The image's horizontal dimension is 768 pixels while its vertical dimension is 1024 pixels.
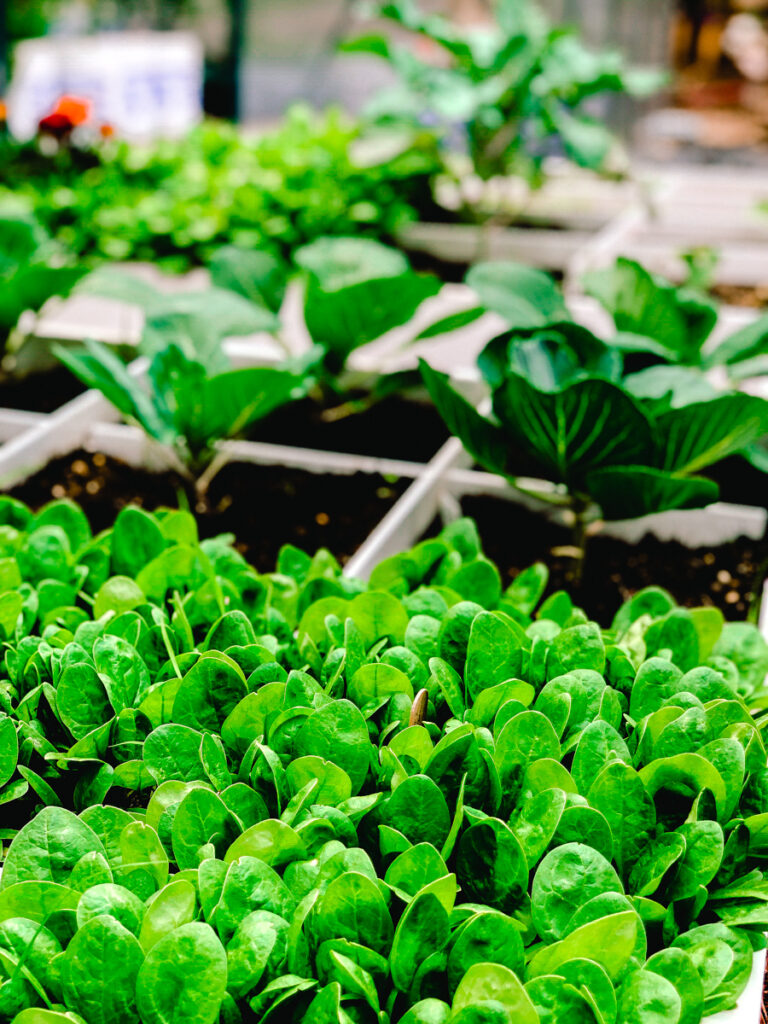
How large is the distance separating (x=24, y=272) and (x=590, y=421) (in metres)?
1.17

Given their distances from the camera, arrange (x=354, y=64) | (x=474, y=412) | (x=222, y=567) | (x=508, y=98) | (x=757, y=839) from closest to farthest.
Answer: (x=757, y=839)
(x=222, y=567)
(x=474, y=412)
(x=508, y=98)
(x=354, y=64)

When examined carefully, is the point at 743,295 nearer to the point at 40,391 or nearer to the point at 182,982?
the point at 40,391

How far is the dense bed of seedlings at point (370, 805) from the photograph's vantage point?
710 millimetres

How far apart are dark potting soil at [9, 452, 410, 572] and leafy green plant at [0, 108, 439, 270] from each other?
7.09ft

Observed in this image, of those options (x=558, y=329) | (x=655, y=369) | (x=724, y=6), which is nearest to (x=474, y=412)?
(x=558, y=329)

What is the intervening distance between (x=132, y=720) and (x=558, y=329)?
817mm

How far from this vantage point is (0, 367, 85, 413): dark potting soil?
222cm

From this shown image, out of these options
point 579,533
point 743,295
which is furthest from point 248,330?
point 743,295

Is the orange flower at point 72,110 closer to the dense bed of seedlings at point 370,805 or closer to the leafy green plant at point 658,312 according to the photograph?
the leafy green plant at point 658,312

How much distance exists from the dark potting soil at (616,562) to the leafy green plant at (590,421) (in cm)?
8

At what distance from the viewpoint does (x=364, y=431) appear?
2100 mm

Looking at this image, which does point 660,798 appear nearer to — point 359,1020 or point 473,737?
point 473,737

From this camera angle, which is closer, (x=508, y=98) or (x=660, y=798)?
(x=660, y=798)

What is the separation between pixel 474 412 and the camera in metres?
1.39
